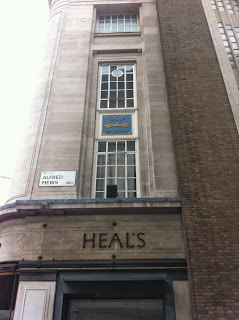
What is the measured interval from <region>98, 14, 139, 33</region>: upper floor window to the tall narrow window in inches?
109

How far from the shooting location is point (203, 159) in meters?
9.12

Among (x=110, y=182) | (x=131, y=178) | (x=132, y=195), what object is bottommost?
(x=132, y=195)

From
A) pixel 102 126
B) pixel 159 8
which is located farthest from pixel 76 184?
pixel 159 8

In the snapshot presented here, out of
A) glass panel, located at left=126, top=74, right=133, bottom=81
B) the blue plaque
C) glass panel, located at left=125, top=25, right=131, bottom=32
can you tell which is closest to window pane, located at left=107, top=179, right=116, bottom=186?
the blue plaque

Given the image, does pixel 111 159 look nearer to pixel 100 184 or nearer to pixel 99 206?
pixel 100 184

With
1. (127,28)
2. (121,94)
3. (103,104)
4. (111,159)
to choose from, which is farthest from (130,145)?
(127,28)

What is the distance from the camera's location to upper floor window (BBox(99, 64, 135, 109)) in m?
11.8

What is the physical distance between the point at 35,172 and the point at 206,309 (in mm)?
6457

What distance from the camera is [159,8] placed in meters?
13.3

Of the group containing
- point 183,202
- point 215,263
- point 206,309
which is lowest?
point 206,309

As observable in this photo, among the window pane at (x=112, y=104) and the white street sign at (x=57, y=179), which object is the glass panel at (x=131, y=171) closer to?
the white street sign at (x=57, y=179)

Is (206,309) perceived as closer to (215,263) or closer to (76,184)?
(215,263)

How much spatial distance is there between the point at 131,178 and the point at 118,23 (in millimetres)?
9132

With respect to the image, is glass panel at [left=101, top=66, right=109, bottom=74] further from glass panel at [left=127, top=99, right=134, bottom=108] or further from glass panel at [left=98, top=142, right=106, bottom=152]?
glass panel at [left=98, top=142, right=106, bottom=152]
